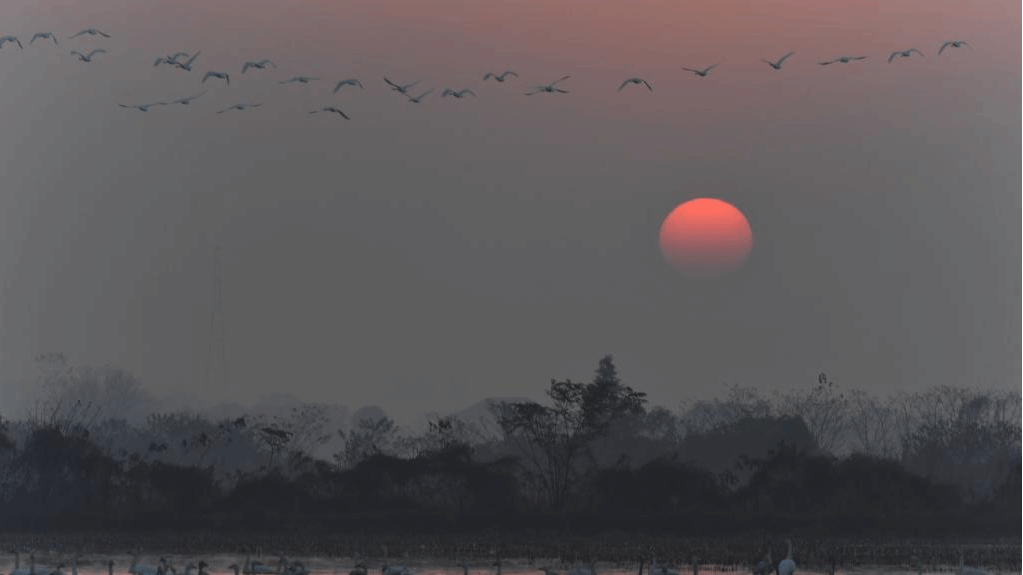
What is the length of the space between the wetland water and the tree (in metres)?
13.5

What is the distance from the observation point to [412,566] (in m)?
30.8

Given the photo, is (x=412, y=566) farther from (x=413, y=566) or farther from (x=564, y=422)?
(x=564, y=422)

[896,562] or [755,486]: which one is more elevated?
[755,486]

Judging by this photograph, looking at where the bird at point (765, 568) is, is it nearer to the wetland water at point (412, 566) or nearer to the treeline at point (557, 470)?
the wetland water at point (412, 566)

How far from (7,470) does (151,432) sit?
37.9 feet

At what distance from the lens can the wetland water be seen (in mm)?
28734

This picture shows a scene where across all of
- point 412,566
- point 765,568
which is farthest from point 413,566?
point 765,568

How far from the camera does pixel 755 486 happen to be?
4419 centimetres

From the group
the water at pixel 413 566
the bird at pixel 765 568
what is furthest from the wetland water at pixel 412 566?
the bird at pixel 765 568

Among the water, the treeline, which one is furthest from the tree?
the water

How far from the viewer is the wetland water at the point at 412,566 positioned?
28734 millimetres

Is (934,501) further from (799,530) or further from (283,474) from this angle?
(283,474)

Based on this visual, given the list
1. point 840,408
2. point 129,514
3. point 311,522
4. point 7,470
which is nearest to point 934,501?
point 840,408

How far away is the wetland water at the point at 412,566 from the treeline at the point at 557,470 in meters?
7.82
